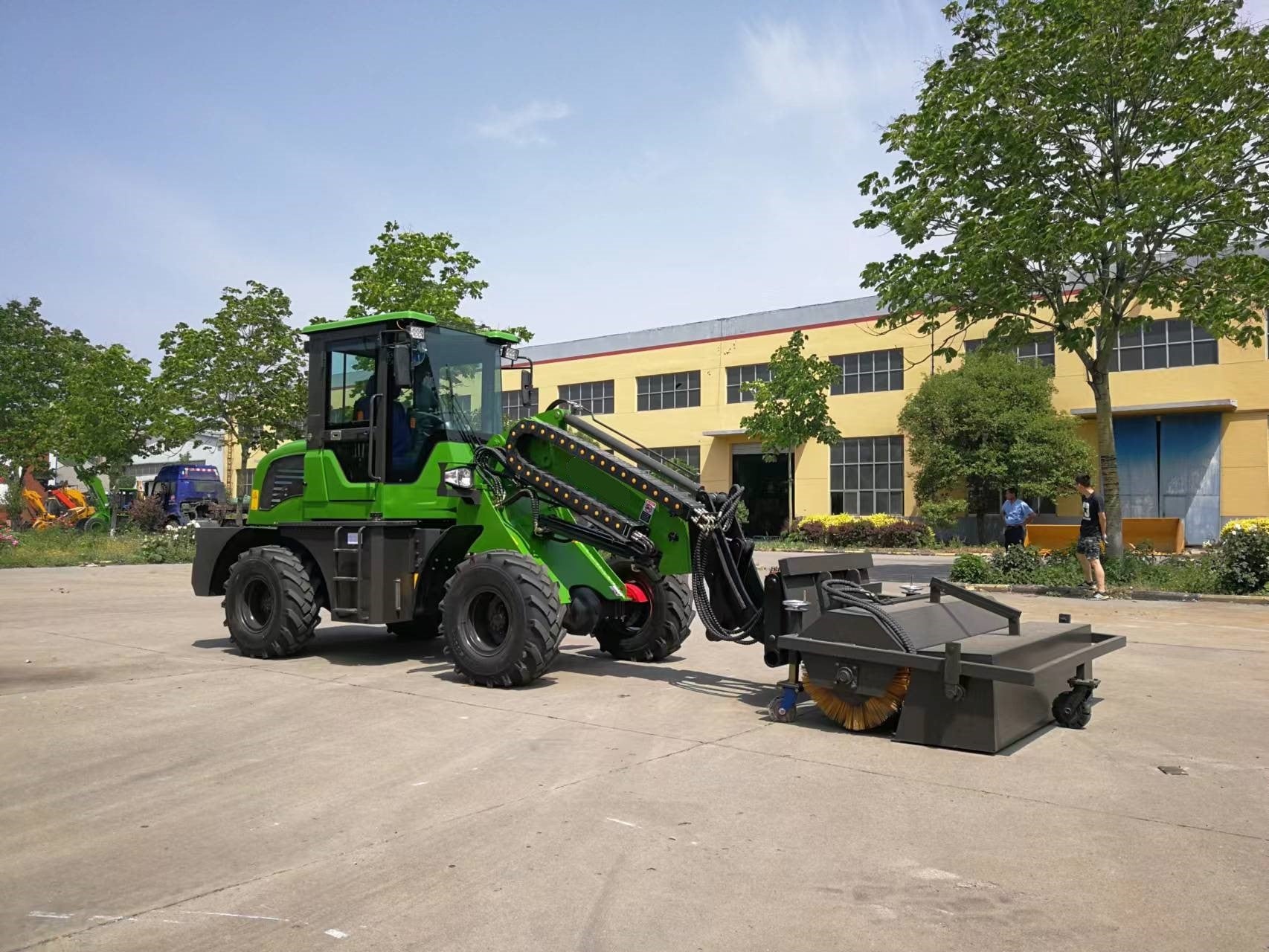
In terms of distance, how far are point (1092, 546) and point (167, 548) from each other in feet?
71.7

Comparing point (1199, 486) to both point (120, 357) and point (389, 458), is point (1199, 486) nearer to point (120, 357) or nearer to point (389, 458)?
point (389, 458)

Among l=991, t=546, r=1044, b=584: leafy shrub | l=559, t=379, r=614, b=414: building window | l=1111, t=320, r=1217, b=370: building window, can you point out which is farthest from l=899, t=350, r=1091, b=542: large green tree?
l=559, t=379, r=614, b=414: building window

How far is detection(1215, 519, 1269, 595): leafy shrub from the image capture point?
1523 cm

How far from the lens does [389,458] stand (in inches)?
368

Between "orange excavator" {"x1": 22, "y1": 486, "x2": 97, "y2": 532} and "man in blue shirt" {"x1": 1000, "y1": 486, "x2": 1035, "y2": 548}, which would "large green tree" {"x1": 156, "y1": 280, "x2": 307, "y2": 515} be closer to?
"orange excavator" {"x1": 22, "y1": 486, "x2": 97, "y2": 532}

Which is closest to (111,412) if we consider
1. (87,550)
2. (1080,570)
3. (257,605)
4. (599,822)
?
(87,550)

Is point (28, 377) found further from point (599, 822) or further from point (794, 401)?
point (599, 822)

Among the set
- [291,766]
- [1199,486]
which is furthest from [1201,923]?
[1199,486]

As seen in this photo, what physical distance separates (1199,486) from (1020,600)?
18257 mm

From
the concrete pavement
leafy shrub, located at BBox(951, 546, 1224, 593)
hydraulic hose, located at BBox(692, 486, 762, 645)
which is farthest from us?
leafy shrub, located at BBox(951, 546, 1224, 593)

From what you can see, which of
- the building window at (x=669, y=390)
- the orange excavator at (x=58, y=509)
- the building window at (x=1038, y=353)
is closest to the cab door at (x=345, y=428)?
the orange excavator at (x=58, y=509)

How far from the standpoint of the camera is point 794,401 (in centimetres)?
3425

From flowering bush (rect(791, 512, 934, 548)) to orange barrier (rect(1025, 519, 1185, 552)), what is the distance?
7.18m

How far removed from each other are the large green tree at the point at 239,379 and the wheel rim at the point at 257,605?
24656 millimetres
